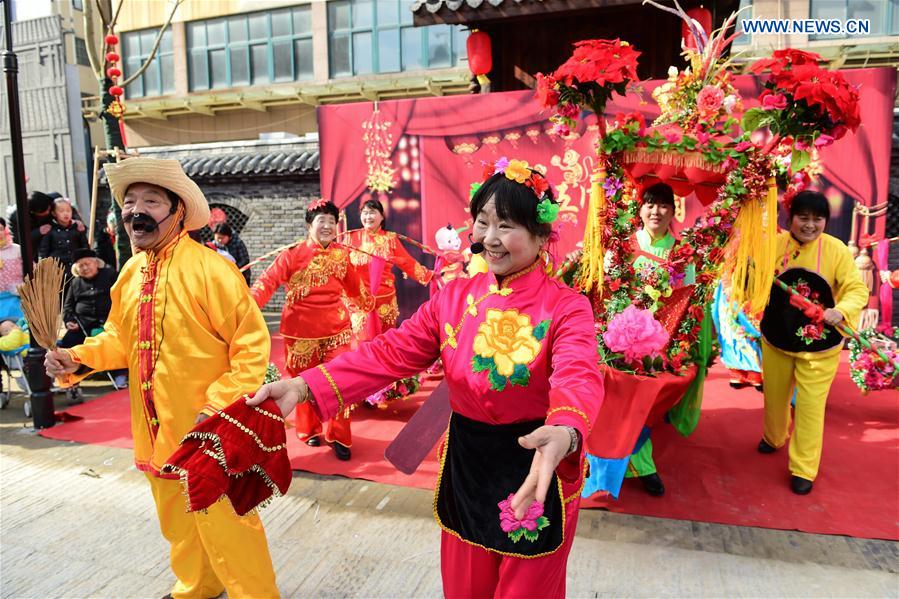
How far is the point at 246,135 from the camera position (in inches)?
580

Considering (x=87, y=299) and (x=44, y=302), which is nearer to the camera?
(x=44, y=302)

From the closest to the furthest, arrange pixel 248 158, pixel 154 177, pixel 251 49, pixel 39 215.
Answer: pixel 154 177
pixel 39 215
pixel 248 158
pixel 251 49

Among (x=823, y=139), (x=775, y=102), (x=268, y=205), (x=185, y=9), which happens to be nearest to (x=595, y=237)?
(x=775, y=102)

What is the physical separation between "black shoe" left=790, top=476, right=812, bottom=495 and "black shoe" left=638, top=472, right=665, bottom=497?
754 mm

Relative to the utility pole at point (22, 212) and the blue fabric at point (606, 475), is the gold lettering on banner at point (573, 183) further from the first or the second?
the utility pole at point (22, 212)

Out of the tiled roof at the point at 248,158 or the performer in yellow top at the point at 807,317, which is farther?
the tiled roof at the point at 248,158

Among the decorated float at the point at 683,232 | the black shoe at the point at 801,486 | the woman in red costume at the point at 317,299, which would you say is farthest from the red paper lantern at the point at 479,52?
→ the black shoe at the point at 801,486

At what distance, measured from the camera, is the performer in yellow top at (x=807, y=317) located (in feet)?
11.8

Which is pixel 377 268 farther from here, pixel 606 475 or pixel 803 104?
pixel 803 104

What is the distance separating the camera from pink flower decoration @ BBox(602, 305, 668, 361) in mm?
3160

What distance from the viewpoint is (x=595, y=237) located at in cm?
339

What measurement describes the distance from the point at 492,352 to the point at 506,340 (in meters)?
0.05

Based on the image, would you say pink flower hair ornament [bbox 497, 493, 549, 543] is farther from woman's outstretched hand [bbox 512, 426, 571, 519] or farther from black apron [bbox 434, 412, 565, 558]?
woman's outstretched hand [bbox 512, 426, 571, 519]

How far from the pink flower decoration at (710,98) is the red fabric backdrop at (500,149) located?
321cm
